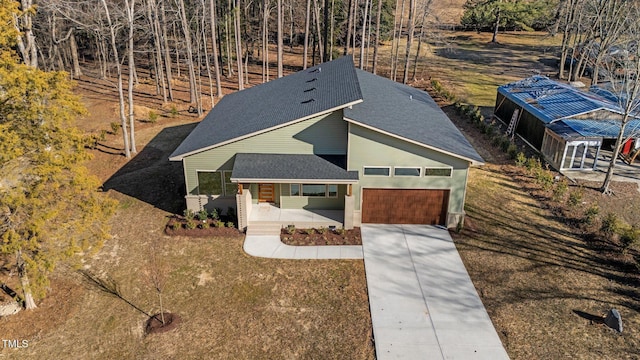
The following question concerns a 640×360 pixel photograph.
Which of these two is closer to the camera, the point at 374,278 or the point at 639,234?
the point at 374,278

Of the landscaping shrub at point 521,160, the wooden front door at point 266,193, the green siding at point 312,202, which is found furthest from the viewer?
the landscaping shrub at point 521,160

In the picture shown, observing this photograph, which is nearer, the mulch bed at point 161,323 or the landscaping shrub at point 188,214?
the mulch bed at point 161,323

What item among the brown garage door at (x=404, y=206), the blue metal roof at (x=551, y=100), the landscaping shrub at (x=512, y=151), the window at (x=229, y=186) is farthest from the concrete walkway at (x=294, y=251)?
the blue metal roof at (x=551, y=100)

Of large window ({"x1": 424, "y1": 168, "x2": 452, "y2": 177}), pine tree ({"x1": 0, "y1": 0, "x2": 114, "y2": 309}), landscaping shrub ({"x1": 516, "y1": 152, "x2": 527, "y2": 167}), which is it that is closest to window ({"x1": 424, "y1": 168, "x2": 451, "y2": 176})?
large window ({"x1": 424, "y1": 168, "x2": 452, "y2": 177})

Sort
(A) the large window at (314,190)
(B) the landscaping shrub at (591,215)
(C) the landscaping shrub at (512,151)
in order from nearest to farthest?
1. (B) the landscaping shrub at (591,215)
2. (A) the large window at (314,190)
3. (C) the landscaping shrub at (512,151)

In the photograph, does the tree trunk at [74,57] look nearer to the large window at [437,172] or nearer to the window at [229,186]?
the window at [229,186]

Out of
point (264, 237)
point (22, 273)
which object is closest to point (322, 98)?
point (264, 237)

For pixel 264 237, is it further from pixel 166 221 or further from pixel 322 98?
pixel 322 98

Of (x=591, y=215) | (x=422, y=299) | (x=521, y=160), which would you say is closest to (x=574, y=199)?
(x=591, y=215)
